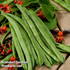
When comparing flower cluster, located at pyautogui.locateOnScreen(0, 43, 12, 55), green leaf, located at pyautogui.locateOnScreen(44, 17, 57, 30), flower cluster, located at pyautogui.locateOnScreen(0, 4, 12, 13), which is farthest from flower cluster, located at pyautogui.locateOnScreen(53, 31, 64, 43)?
flower cluster, located at pyautogui.locateOnScreen(0, 4, 12, 13)

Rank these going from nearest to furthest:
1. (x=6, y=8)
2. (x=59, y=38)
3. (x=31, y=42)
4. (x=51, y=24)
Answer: (x=31, y=42) < (x=59, y=38) < (x=51, y=24) < (x=6, y=8)

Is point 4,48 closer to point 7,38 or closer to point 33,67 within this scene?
point 7,38

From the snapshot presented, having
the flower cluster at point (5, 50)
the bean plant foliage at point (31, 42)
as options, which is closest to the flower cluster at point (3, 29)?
the bean plant foliage at point (31, 42)

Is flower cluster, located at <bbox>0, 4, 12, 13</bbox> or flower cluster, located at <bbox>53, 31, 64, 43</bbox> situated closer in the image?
flower cluster, located at <bbox>53, 31, 64, 43</bbox>

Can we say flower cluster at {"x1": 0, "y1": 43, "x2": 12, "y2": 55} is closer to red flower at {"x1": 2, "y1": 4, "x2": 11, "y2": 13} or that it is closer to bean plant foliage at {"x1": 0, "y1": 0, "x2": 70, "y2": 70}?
bean plant foliage at {"x1": 0, "y1": 0, "x2": 70, "y2": 70}

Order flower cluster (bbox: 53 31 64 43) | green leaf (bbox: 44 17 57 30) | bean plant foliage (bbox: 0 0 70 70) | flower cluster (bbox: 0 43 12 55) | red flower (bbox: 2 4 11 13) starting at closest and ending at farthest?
bean plant foliage (bbox: 0 0 70 70) < flower cluster (bbox: 0 43 12 55) < flower cluster (bbox: 53 31 64 43) < green leaf (bbox: 44 17 57 30) < red flower (bbox: 2 4 11 13)

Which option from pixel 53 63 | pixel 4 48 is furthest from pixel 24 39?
pixel 53 63

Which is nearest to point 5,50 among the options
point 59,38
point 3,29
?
point 3,29

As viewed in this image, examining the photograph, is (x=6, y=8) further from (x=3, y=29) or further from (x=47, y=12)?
(x=47, y=12)

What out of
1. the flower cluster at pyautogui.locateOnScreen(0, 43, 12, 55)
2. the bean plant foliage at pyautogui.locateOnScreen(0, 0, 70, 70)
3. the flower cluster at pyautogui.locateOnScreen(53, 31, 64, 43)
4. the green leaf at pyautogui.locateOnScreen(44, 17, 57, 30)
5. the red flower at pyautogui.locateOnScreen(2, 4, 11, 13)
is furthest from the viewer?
the red flower at pyautogui.locateOnScreen(2, 4, 11, 13)

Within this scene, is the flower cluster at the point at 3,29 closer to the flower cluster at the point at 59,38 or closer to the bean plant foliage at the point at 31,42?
the bean plant foliage at the point at 31,42

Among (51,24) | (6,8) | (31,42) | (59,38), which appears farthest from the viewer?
(6,8)

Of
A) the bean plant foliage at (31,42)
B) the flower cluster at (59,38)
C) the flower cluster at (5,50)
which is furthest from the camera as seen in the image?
the flower cluster at (59,38)

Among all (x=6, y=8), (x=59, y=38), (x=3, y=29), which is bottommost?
(x=59, y=38)
